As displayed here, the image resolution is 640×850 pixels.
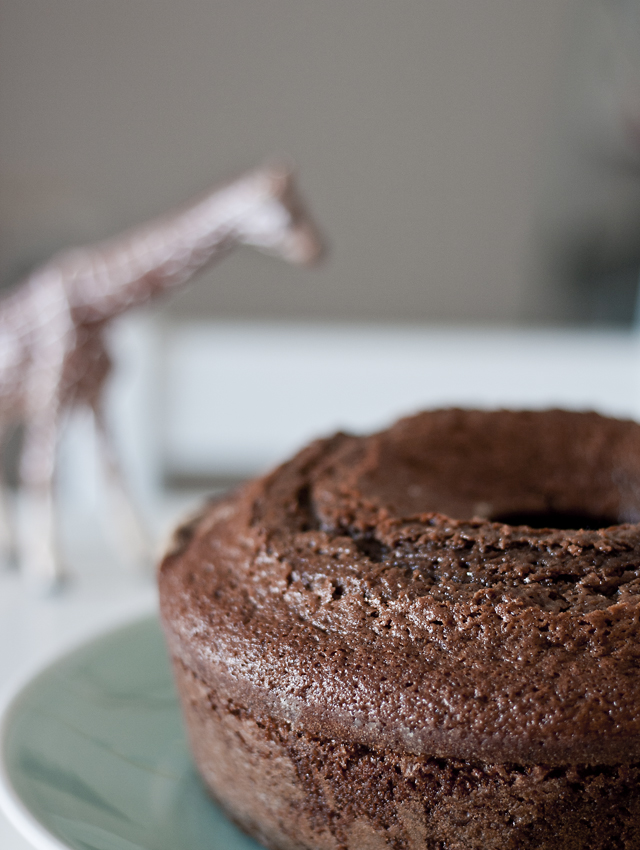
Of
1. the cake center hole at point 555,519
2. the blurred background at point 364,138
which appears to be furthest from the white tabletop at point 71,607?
the blurred background at point 364,138

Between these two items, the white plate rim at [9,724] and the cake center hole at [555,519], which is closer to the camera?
the white plate rim at [9,724]

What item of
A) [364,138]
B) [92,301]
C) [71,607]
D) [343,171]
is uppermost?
[364,138]

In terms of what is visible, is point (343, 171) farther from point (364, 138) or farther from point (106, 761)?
point (106, 761)

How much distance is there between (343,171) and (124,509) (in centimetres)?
250

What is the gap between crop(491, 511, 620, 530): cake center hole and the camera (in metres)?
0.84

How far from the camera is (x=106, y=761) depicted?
2.51 feet

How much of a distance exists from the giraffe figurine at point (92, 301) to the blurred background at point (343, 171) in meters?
1.51

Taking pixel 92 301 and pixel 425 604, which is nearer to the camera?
pixel 425 604

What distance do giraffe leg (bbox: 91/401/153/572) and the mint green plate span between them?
0.42m

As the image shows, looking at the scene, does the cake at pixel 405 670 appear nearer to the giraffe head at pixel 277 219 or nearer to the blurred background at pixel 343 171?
the giraffe head at pixel 277 219

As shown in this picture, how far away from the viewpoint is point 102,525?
5.31ft

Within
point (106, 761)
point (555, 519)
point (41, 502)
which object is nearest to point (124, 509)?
point (41, 502)

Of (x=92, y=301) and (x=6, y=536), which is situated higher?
(x=92, y=301)

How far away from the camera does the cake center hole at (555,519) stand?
844 mm
